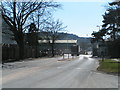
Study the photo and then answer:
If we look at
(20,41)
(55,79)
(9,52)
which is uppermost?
(20,41)

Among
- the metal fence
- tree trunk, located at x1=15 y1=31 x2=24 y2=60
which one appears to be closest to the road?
the metal fence

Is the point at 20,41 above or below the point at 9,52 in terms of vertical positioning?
above

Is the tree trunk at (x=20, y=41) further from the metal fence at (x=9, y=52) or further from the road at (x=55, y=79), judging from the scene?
the road at (x=55, y=79)

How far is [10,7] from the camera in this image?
47.9 meters

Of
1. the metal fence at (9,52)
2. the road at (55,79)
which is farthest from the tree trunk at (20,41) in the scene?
the road at (55,79)

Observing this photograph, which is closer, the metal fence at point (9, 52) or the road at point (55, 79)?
the road at point (55, 79)

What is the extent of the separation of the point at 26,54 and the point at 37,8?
1251 cm

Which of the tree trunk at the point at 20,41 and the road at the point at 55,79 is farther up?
the tree trunk at the point at 20,41

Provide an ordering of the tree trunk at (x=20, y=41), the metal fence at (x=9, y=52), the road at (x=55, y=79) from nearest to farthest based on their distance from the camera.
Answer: the road at (x=55, y=79) → the metal fence at (x=9, y=52) → the tree trunk at (x=20, y=41)

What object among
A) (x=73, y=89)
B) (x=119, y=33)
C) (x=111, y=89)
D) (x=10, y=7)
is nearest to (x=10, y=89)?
(x=73, y=89)

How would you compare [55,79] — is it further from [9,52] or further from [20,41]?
[20,41]

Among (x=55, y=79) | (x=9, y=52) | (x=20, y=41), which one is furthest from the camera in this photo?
(x=20, y=41)

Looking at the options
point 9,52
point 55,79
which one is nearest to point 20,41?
point 9,52

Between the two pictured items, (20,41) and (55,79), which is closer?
(55,79)
